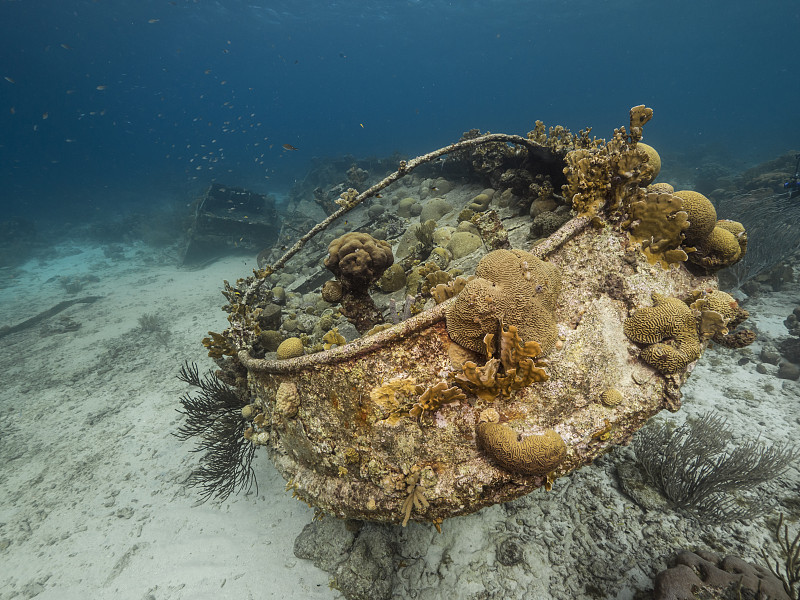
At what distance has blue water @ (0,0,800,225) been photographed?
177 ft

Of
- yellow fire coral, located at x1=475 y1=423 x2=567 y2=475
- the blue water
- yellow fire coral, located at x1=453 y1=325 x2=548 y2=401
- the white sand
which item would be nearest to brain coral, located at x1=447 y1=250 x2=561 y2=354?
yellow fire coral, located at x1=453 y1=325 x2=548 y2=401

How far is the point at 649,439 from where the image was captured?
14.4ft

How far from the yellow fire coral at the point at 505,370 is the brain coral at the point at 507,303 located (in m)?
0.13

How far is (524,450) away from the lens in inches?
90.2

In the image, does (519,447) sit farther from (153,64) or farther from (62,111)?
(62,111)

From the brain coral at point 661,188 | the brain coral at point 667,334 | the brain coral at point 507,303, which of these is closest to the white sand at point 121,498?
the brain coral at point 507,303

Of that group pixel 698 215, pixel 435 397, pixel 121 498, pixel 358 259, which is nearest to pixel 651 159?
pixel 698 215

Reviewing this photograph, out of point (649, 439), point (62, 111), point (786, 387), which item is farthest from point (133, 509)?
point (62, 111)

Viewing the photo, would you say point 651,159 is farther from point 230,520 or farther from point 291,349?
point 230,520

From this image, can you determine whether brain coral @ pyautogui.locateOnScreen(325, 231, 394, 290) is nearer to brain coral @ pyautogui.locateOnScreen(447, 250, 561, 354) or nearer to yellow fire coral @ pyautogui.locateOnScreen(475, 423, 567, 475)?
brain coral @ pyautogui.locateOnScreen(447, 250, 561, 354)

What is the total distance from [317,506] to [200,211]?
22.0 m

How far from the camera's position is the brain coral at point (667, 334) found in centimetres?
286

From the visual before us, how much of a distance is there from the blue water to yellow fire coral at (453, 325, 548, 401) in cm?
2930

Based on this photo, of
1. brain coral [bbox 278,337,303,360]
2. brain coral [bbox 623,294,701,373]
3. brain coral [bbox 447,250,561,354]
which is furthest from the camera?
brain coral [bbox 278,337,303,360]
